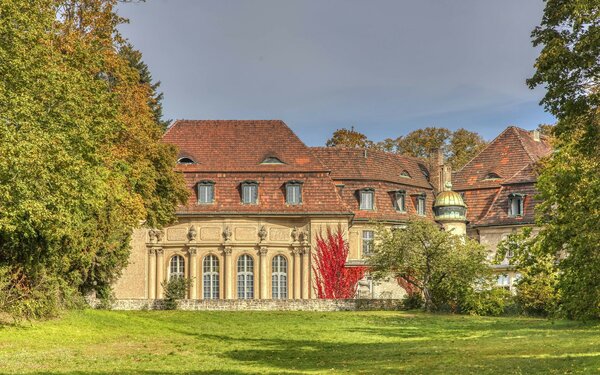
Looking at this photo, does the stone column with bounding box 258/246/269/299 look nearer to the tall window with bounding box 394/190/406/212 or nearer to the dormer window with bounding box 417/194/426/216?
the tall window with bounding box 394/190/406/212

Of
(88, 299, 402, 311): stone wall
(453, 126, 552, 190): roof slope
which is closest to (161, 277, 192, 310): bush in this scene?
(88, 299, 402, 311): stone wall

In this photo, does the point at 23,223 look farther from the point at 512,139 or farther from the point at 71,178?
the point at 512,139

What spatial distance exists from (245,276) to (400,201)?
11425 millimetres

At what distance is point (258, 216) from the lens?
196ft

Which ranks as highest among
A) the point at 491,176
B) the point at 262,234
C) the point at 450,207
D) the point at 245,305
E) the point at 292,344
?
the point at 491,176

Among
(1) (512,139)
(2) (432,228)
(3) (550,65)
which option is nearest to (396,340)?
(3) (550,65)

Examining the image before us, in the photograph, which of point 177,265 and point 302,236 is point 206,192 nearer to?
point 177,265

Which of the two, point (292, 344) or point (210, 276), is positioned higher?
point (210, 276)

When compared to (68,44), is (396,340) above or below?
below

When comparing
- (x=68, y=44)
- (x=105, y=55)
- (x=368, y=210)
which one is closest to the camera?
(x=68, y=44)

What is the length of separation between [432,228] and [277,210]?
40.3 feet

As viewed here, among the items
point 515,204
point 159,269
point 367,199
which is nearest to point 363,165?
point 367,199

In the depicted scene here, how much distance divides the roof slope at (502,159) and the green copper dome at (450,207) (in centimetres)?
529

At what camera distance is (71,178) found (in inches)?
1148
